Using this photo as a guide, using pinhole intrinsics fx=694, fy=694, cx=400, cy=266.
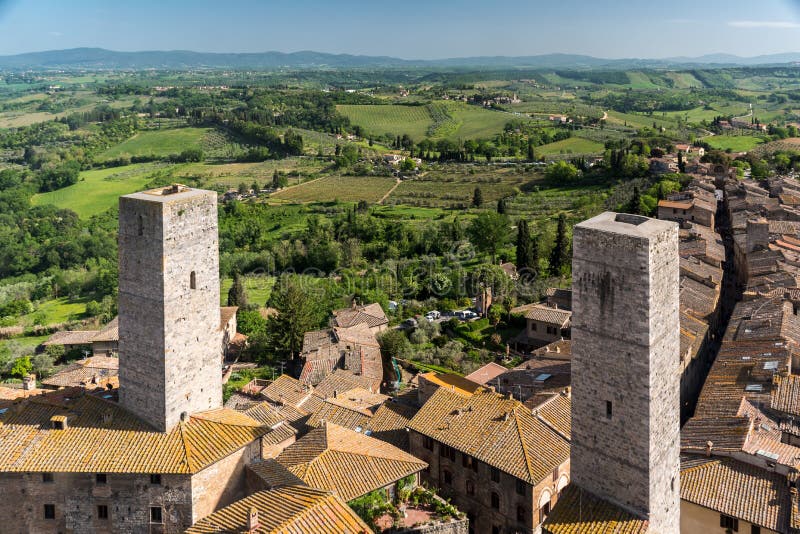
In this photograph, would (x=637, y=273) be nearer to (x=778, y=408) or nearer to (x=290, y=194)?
(x=778, y=408)

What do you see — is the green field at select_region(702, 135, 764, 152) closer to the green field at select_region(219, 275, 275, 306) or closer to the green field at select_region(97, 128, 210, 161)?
the green field at select_region(219, 275, 275, 306)

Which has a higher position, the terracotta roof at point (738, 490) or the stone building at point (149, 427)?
the stone building at point (149, 427)

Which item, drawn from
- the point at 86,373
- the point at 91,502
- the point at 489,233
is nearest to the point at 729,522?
the point at 91,502

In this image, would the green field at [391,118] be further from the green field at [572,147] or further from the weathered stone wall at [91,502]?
the weathered stone wall at [91,502]

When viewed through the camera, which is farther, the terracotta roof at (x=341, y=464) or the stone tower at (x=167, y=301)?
the terracotta roof at (x=341, y=464)

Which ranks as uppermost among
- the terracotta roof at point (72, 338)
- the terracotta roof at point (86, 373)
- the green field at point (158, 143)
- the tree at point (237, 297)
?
the green field at point (158, 143)

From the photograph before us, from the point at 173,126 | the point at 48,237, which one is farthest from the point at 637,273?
the point at 173,126

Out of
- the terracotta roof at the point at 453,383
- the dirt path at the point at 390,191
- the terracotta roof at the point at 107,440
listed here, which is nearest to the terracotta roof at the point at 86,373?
the terracotta roof at the point at 107,440
